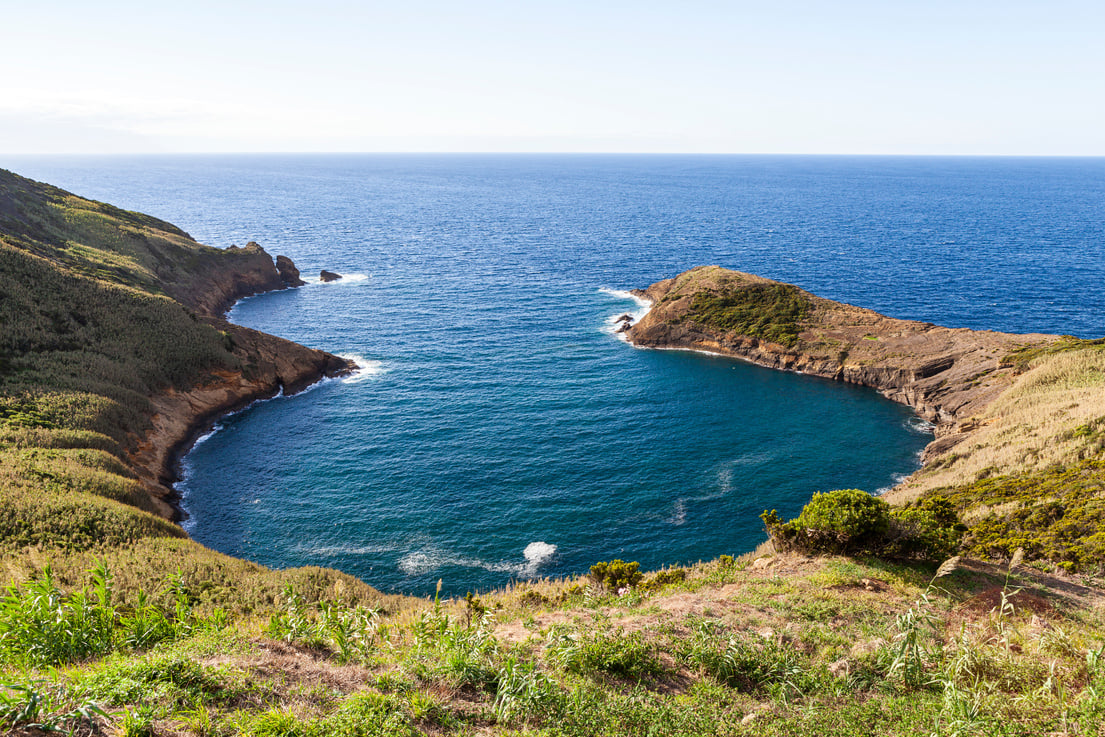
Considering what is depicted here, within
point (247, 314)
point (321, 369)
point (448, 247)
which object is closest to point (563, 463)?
point (321, 369)

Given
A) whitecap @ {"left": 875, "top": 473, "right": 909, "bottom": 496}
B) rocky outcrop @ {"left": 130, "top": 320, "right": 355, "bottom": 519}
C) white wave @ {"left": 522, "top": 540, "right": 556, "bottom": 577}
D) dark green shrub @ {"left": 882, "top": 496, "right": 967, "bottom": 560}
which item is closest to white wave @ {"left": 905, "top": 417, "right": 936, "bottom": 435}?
whitecap @ {"left": 875, "top": 473, "right": 909, "bottom": 496}

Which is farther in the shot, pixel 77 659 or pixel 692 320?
pixel 692 320

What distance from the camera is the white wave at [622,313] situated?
86.9m

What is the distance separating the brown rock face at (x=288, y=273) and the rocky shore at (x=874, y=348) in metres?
69.5

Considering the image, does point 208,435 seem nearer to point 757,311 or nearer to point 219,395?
point 219,395

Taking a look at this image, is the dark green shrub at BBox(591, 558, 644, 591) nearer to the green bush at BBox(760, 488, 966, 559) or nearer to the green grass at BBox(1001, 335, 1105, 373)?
the green bush at BBox(760, 488, 966, 559)

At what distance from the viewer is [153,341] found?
6194 centimetres

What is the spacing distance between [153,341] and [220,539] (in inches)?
1227

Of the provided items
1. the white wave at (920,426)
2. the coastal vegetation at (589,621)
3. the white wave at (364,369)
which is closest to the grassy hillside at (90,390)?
the coastal vegetation at (589,621)

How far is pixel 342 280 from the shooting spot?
383 feet

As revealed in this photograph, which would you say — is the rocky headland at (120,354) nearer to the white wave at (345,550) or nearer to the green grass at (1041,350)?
the white wave at (345,550)

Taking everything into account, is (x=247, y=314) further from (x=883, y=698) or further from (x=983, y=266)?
(x=983, y=266)

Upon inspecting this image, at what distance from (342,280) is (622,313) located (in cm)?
5860

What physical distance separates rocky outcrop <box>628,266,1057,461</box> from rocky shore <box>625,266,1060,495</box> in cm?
9
